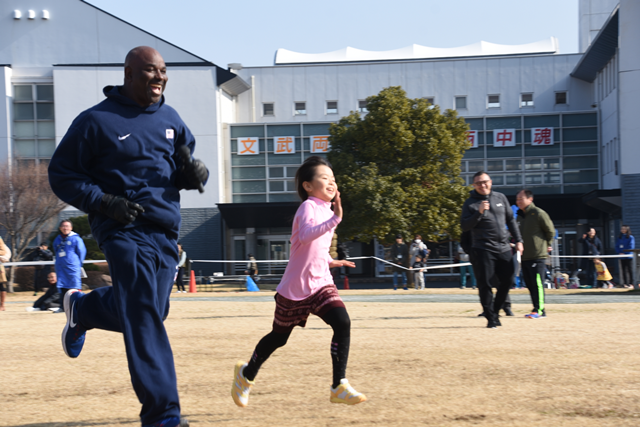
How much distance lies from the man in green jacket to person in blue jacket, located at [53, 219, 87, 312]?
23.7 ft

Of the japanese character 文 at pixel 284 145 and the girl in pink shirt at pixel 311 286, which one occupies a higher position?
the japanese character 文 at pixel 284 145

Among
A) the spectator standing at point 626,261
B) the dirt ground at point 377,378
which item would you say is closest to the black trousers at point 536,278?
the dirt ground at point 377,378

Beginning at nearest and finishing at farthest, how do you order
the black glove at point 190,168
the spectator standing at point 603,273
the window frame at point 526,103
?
the black glove at point 190,168
the spectator standing at point 603,273
the window frame at point 526,103

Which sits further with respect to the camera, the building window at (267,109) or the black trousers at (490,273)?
the building window at (267,109)

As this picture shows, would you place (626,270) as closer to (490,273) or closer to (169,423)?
(490,273)

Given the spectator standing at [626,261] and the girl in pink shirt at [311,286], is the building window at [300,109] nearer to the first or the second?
the spectator standing at [626,261]

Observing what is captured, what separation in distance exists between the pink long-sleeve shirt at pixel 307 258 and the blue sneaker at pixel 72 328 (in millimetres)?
1170

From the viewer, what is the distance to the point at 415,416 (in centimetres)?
377

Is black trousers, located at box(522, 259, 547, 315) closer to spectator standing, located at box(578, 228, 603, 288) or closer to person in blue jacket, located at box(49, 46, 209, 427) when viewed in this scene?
person in blue jacket, located at box(49, 46, 209, 427)

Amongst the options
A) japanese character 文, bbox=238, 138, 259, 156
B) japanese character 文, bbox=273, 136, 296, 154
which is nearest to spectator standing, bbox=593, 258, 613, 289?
japanese character 文, bbox=273, 136, 296, 154

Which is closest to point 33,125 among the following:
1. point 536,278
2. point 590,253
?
point 590,253

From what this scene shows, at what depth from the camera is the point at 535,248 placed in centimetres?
989

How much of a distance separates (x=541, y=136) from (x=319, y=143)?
475 inches

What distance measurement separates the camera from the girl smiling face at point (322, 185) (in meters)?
4.29
